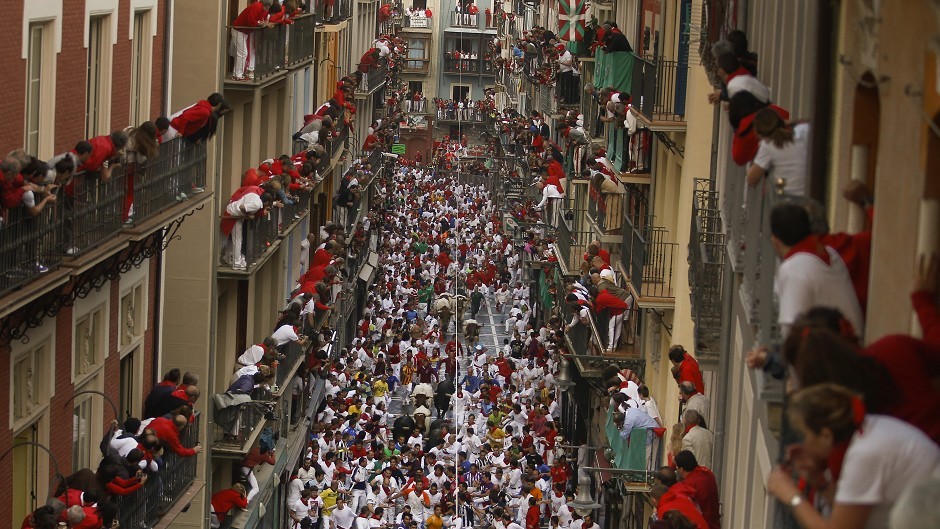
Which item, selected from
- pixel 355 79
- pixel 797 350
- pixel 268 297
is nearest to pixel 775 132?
pixel 797 350

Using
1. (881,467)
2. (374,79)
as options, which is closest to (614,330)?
(881,467)

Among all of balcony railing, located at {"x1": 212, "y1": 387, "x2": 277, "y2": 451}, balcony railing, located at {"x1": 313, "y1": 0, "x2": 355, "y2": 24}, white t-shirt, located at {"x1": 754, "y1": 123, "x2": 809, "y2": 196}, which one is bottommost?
balcony railing, located at {"x1": 212, "y1": 387, "x2": 277, "y2": 451}

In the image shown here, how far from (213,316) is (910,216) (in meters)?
19.9

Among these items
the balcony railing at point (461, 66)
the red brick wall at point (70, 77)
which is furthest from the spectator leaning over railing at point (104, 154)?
the balcony railing at point (461, 66)

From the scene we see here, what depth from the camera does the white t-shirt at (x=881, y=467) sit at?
274 inches

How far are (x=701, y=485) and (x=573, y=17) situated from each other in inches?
1179

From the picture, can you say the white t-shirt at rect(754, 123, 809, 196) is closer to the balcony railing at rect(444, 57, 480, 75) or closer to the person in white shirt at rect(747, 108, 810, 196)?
the person in white shirt at rect(747, 108, 810, 196)

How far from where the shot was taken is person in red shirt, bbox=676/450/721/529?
17.3m

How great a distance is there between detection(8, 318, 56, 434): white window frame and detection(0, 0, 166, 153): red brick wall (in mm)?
1987

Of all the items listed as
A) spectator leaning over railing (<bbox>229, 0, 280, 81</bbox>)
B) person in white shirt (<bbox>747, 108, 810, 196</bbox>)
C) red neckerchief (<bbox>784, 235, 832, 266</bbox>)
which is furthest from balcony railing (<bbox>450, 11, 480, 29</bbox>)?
red neckerchief (<bbox>784, 235, 832, 266</bbox>)

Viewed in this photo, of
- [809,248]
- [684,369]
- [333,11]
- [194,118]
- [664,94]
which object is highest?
[333,11]

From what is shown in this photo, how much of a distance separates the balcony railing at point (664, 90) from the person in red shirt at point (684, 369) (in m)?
7.32

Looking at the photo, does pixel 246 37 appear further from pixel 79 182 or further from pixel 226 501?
pixel 79 182

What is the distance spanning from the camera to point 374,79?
68062 mm
